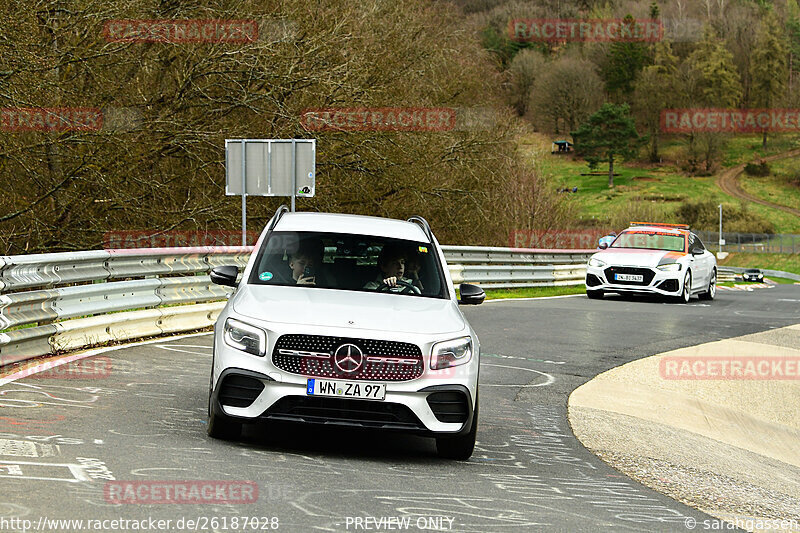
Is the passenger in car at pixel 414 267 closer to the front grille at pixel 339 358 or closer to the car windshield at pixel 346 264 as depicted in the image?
the car windshield at pixel 346 264

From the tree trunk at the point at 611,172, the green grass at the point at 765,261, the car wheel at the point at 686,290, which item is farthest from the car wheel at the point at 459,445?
the tree trunk at the point at 611,172

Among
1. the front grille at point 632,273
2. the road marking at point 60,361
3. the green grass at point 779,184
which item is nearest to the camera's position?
the road marking at point 60,361

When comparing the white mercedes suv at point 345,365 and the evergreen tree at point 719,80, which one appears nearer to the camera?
the white mercedes suv at point 345,365

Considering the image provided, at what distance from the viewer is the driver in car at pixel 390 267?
8.12m

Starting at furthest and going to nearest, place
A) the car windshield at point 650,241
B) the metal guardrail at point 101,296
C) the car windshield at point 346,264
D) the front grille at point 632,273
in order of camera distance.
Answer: the car windshield at point 650,241
the front grille at point 632,273
the metal guardrail at point 101,296
the car windshield at point 346,264

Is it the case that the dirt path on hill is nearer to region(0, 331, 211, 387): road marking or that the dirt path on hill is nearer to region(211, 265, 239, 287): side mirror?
region(0, 331, 211, 387): road marking

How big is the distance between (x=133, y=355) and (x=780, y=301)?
20.0 metres

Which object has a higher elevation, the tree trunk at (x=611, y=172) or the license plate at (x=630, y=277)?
the license plate at (x=630, y=277)

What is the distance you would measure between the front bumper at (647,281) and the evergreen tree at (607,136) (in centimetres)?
13578

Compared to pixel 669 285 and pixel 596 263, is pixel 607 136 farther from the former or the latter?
pixel 669 285

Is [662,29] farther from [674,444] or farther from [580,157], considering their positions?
[674,444]

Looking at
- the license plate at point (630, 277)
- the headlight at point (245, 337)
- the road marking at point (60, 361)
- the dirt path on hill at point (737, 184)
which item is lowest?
the dirt path on hill at point (737, 184)

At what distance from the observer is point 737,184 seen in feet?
513

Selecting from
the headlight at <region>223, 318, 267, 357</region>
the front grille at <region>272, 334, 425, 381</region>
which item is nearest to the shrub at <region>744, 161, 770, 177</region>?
the front grille at <region>272, 334, 425, 381</region>
